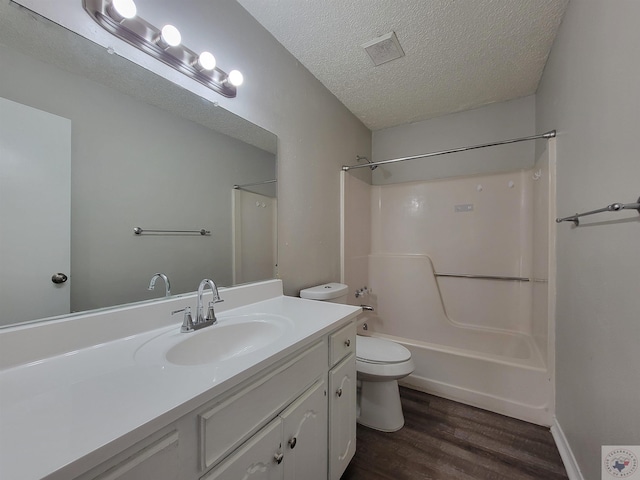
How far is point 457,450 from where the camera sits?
54.3 inches

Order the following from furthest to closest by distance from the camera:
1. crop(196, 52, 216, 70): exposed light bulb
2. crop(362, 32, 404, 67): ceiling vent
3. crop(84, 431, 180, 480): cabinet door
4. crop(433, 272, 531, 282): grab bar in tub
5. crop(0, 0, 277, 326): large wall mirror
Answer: crop(433, 272, 531, 282): grab bar in tub
crop(362, 32, 404, 67): ceiling vent
crop(196, 52, 216, 70): exposed light bulb
crop(0, 0, 277, 326): large wall mirror
crop(84, 431, 180, 480): cabinet door

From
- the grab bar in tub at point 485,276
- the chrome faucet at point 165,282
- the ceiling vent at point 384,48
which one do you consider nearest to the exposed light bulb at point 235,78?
the ceiling vent at point 384,48

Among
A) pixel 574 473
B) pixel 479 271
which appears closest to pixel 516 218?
pixel 479 271

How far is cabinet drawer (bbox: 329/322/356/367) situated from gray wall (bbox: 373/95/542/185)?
1934 millimetres

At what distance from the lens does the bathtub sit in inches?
63.3

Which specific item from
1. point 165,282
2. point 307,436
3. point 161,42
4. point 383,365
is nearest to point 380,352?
point 383,365

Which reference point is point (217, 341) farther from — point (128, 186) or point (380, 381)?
point (380, 381)

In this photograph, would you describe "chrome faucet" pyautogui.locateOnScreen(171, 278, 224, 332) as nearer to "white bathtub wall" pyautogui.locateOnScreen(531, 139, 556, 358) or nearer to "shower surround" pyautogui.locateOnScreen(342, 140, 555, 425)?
"shower surround" pyautogui.locateOnScreen(342, 140, 555, 425)

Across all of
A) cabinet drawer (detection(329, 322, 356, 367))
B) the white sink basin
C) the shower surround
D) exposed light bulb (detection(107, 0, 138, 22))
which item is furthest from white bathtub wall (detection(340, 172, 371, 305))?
exposed light bulb (detection(107, 0, 138, 22))

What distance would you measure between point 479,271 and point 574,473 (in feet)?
4.65

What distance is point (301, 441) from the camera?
85 centimetres

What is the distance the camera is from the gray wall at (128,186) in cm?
79

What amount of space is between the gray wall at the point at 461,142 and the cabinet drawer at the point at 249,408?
2.24 metres

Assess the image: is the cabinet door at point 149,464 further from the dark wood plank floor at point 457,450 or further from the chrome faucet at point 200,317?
the dark wood plank floor at point 457,450
